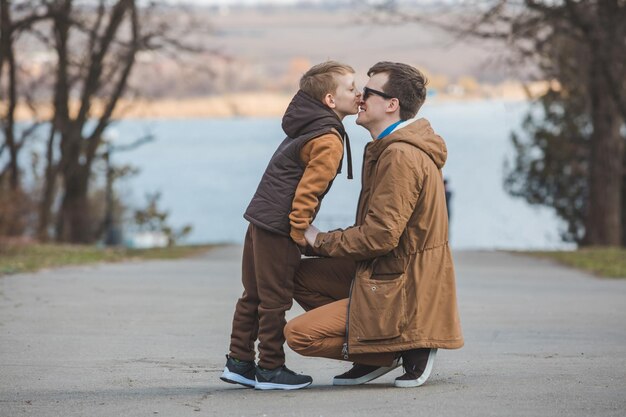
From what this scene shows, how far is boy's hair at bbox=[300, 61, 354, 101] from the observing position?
21.3 ft

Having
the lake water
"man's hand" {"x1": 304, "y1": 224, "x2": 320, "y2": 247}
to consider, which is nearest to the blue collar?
"man's hand" {"x1": 304, "y1": 224, "x2": 320, "y2": 247}

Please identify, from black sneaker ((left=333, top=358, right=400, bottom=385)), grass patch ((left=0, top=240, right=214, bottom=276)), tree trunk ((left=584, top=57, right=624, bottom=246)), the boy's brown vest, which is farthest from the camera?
tree trunk ((left=584, top=57, right=624, bottom=246))

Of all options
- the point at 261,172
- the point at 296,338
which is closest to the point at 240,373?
the point at 296,338

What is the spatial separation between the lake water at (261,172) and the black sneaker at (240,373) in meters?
30.7

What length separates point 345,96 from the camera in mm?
6527

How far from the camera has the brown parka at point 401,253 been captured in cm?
630

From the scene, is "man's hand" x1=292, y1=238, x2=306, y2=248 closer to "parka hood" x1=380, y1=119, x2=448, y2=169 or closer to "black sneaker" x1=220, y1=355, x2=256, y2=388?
"parka hood" x1=380, y1=119, x2=448, y2=169

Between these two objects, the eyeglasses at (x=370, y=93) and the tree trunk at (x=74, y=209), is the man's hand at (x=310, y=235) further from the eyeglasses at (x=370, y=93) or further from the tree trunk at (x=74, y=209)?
the tree trunk at (x=74, y=209)

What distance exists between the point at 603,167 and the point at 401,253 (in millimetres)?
21726

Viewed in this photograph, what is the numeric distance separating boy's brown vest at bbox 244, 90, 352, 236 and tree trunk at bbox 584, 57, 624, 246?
66.1 feet

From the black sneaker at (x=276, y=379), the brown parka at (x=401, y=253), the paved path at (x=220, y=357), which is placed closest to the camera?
the paved path at (x=220, y=357)

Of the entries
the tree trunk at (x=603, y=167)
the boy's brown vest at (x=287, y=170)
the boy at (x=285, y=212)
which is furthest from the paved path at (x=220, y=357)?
the tree trunk at (x=603, y=167)

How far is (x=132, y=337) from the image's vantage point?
9234 millimetres

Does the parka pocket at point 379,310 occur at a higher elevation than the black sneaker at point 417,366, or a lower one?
higher
